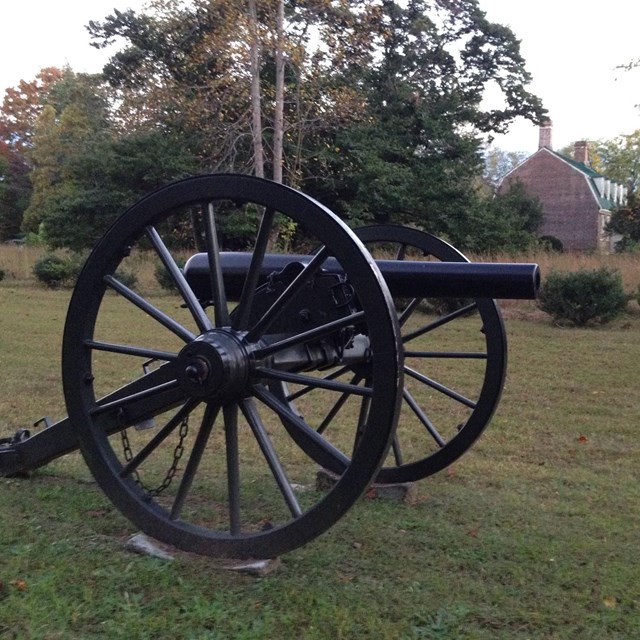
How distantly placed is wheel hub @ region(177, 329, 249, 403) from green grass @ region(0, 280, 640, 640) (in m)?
0.80

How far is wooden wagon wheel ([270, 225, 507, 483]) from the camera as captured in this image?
16.3 feet

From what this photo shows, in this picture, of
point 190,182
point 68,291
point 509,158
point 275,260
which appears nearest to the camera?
point 190,182

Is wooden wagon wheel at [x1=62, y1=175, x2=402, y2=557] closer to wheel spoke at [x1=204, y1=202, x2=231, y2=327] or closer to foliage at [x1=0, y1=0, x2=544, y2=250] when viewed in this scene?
wheel spoke at [x1=204, y1=202, x2=231, y2=327]

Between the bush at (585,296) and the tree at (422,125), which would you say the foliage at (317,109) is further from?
the bush at (585,296)

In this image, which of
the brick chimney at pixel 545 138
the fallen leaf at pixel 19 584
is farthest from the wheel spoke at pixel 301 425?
the brick chimney at pixel 545 138

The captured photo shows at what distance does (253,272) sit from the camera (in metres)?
3.85

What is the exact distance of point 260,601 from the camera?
11.9 ft

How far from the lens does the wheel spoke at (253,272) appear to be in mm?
3760

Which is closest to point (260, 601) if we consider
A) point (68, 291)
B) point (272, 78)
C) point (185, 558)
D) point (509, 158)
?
point (185, 558)

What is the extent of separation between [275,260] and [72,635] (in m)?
2.12

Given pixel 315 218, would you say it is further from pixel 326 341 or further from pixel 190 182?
pixel 326 341

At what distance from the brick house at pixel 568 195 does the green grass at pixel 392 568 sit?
1725 inches

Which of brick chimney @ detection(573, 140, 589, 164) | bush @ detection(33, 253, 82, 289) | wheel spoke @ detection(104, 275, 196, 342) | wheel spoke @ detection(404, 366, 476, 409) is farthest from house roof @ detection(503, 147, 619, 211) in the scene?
wheel spoke @ detection(104, 275, 196, 342)

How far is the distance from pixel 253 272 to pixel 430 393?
5.85 metres
